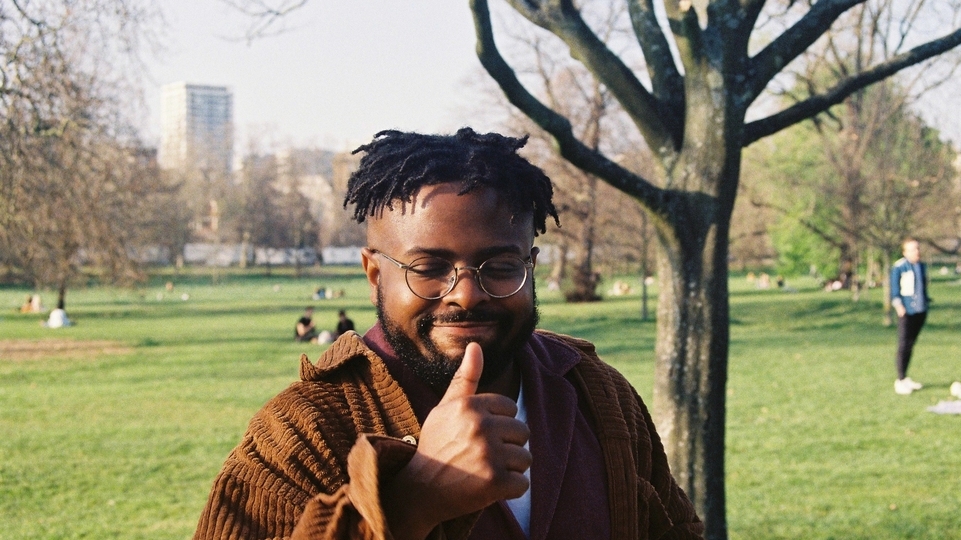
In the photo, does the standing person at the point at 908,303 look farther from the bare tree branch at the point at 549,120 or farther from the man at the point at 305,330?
the man at the point at 305,330

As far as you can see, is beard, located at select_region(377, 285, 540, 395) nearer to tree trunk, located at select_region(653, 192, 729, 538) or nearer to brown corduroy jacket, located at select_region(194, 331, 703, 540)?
brown corduroy jacket, located at select_region(194, 331, 703, 540)

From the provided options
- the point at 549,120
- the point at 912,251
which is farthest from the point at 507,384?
the point at 912,251

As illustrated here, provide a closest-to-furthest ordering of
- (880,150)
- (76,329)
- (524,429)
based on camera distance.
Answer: (524,429) → (880,150) → (76,329)

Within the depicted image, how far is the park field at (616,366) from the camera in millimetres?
7258

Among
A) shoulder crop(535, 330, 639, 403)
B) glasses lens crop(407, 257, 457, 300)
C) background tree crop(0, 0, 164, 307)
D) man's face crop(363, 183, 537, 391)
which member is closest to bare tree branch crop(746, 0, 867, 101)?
shoulder crop(535, 330, 639, 403)

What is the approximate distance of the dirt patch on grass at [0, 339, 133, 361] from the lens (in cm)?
2041

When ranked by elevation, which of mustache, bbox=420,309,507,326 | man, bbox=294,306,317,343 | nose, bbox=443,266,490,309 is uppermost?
nose, bbox=443,266,490,309

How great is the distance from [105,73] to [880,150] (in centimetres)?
1816

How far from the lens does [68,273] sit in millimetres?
21375

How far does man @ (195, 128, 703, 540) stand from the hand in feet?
0.09

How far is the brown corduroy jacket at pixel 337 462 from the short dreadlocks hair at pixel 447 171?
315mm

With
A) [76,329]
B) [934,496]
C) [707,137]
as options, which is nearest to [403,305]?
[707,137]

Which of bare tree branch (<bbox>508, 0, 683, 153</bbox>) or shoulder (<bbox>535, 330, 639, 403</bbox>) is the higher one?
bare tree branch (<bbox>508, 0, 683, 153</bbox>)

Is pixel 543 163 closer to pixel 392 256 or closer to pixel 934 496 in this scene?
pixel 934 496
